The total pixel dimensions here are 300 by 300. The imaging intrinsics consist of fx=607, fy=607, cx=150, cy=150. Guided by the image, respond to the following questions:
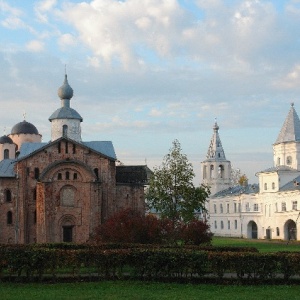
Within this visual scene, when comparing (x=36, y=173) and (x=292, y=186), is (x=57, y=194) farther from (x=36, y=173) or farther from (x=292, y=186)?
(x=292, y=186)

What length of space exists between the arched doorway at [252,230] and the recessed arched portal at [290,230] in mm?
9721

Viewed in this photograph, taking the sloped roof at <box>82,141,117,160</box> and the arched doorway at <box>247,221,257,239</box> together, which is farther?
the arched doorway at <box>247,221,257,239</box>

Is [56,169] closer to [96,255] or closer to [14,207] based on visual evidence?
[14,207]

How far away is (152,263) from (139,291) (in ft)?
9.77

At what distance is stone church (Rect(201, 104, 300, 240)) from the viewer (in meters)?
72.2

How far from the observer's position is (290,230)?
72.4m

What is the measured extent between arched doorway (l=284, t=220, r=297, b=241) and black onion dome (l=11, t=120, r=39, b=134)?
32.1m

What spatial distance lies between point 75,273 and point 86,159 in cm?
2525

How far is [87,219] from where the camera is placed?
163 ft

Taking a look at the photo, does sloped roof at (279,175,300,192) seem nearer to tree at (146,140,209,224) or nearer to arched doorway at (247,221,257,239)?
arched doorway at (247,221,257,239)

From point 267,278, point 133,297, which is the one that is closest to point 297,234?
point 267,278

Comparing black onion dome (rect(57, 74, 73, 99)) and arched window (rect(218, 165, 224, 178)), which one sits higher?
black onion dome (rect(57, 74, 73, 99))

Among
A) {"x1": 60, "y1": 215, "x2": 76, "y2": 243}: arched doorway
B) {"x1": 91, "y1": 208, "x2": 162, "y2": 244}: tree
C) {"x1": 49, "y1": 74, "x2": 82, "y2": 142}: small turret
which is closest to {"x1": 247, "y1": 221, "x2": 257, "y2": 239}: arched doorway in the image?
{"x1": 49, "y1": 74, "x2": 82, "y2": 142}: small turret

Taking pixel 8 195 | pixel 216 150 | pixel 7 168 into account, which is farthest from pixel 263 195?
pixel 8 195
